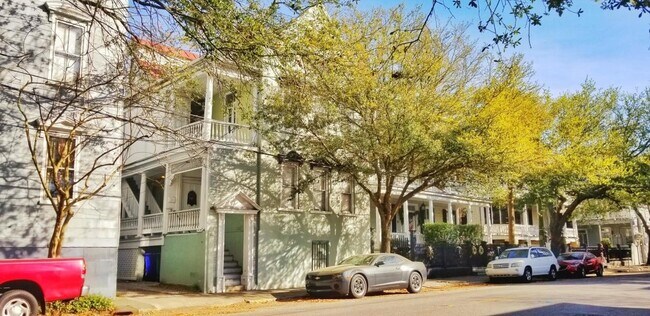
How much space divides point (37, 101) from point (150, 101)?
272 cm

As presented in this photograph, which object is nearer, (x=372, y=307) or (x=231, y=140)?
(x=372, y=307)

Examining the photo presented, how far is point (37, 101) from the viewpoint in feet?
43.3

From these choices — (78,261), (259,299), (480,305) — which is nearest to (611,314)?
(480,305)

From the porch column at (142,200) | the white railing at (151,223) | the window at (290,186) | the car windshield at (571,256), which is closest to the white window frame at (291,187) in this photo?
the window at (290,186)

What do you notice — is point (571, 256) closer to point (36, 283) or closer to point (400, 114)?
point (400, 114)

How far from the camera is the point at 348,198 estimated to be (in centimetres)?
2356

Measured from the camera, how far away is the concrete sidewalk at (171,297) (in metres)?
14.1

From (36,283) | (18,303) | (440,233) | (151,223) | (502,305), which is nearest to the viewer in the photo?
(18,303)

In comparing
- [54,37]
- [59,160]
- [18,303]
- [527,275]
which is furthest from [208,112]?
[527,275]

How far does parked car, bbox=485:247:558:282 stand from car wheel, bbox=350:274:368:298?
867 cm

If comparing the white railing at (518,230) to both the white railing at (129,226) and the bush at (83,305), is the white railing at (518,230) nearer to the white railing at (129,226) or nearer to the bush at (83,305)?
the white railing at (129,226)

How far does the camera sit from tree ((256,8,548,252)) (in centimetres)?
1725

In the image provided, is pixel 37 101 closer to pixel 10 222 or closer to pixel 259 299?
pixel 10 222

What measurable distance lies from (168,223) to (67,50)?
27.4 ft
